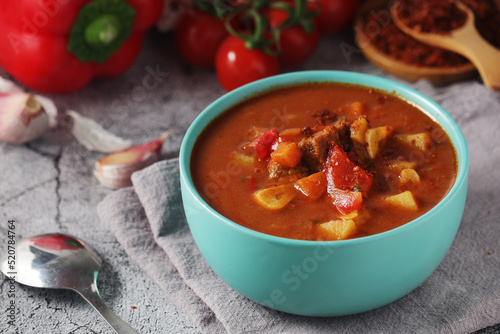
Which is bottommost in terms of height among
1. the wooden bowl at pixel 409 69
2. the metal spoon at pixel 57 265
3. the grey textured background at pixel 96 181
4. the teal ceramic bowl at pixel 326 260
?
the grey textured background at pixel 96 181

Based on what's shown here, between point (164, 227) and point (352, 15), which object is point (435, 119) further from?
point (352, 15)

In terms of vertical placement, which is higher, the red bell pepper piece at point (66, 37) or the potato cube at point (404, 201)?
the potato cube at point (404, 201)

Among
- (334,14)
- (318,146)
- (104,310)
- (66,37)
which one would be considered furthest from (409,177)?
(66,37)

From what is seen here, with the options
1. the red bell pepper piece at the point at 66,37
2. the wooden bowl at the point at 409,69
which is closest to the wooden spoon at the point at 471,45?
the wooden bowl at the point at 409,69

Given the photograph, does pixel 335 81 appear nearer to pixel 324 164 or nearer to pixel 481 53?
pixel 324 164

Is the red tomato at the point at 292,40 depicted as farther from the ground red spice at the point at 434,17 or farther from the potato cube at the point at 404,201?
the potato cube at the point at 404,201

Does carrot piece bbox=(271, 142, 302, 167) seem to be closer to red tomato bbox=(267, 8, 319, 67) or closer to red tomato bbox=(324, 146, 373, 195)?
red tomato bbox=(324, 146, 373, 195)

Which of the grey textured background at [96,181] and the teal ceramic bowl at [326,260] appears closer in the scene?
the teal ceramic bowl at [326,260]
